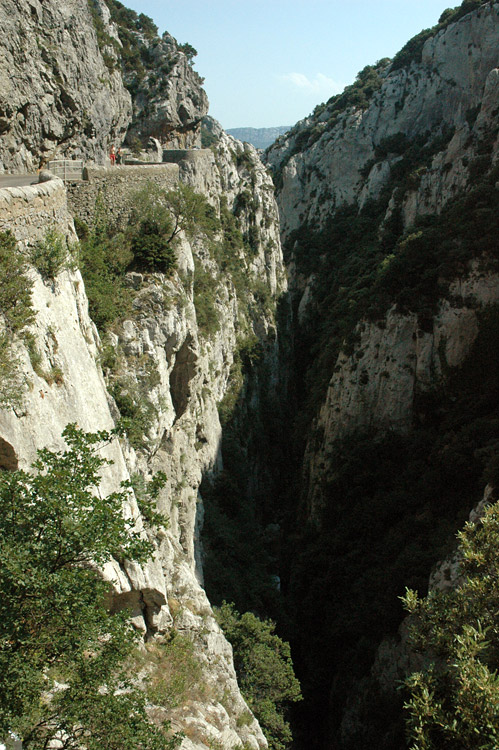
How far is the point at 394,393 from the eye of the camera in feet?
82.9

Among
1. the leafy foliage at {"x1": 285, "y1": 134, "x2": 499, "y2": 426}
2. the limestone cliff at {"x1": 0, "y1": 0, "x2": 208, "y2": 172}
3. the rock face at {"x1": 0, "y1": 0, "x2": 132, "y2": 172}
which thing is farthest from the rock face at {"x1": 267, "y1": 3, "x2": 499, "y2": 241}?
the rock face at {"x1": 0, "y1": 0, "x2": 132, "y2": 172}

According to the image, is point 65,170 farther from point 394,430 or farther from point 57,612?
point 394,430

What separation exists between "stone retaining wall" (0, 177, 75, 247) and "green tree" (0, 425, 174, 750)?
450 cm

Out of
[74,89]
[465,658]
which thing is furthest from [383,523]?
[74,89]

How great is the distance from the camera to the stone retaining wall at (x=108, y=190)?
14.8m

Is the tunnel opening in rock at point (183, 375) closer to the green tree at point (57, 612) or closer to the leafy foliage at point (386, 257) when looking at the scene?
the leafy foliage at point (386, 257)

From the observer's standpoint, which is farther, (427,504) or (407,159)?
(407,159)

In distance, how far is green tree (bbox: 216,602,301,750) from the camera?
51.5ft

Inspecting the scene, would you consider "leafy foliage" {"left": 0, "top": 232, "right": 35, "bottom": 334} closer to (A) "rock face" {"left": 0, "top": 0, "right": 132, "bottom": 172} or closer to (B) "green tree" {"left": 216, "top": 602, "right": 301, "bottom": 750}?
(A) "rock face" {"left": 0, "top": 0, "right": 132, "bottom": 172}

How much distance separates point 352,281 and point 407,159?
789 inches

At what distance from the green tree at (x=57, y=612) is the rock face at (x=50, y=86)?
15452 millimetres

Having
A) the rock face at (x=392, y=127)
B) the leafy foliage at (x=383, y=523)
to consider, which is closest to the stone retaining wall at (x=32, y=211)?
the leafy foliage at (x=383, y=523)

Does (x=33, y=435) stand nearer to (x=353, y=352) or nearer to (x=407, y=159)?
(x=353, y=352)

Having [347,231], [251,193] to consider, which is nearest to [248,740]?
[251,193]
